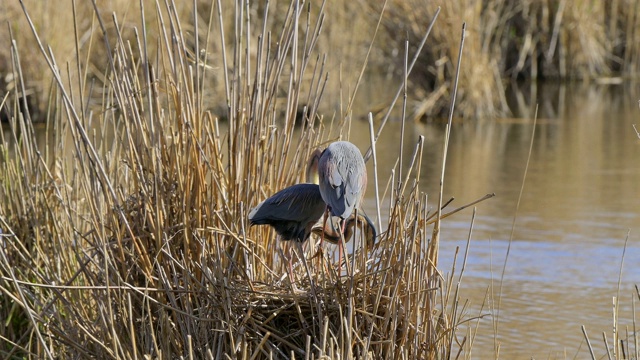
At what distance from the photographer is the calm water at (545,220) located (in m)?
4.02

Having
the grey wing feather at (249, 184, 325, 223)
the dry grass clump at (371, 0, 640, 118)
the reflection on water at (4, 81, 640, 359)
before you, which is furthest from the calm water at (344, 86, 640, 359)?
the grey wing feather at (249, 184, 325, 223)

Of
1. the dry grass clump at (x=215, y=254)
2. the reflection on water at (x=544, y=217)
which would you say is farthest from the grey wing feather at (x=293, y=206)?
the reflection on water at (x=544, y=217)

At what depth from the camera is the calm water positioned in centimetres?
402

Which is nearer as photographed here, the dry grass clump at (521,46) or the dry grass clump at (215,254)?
the dry grass clump at (215,254)

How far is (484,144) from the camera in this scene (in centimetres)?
849

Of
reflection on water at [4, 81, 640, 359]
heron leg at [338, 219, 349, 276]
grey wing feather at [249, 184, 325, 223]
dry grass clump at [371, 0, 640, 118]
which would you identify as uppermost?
grey wing feather at [249, 184, 325, 223]

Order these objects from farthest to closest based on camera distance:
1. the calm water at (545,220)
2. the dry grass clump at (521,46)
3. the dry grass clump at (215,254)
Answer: the dry grass clump at (521,46) < the calm water at (545,220) < the dry grass clump at (215,254)

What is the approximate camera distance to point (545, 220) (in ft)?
19.0

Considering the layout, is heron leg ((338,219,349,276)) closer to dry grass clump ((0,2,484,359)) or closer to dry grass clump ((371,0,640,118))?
dry grass clump ((0,2,484,359))

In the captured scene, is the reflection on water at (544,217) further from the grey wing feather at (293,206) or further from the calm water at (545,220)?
the grey wing feather at (293,206)

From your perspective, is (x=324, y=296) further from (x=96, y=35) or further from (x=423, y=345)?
(x=96, y=35)

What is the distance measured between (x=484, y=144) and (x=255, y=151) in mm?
5882

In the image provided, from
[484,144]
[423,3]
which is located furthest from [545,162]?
[423,3]

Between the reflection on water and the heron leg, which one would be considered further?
the reflection on water
